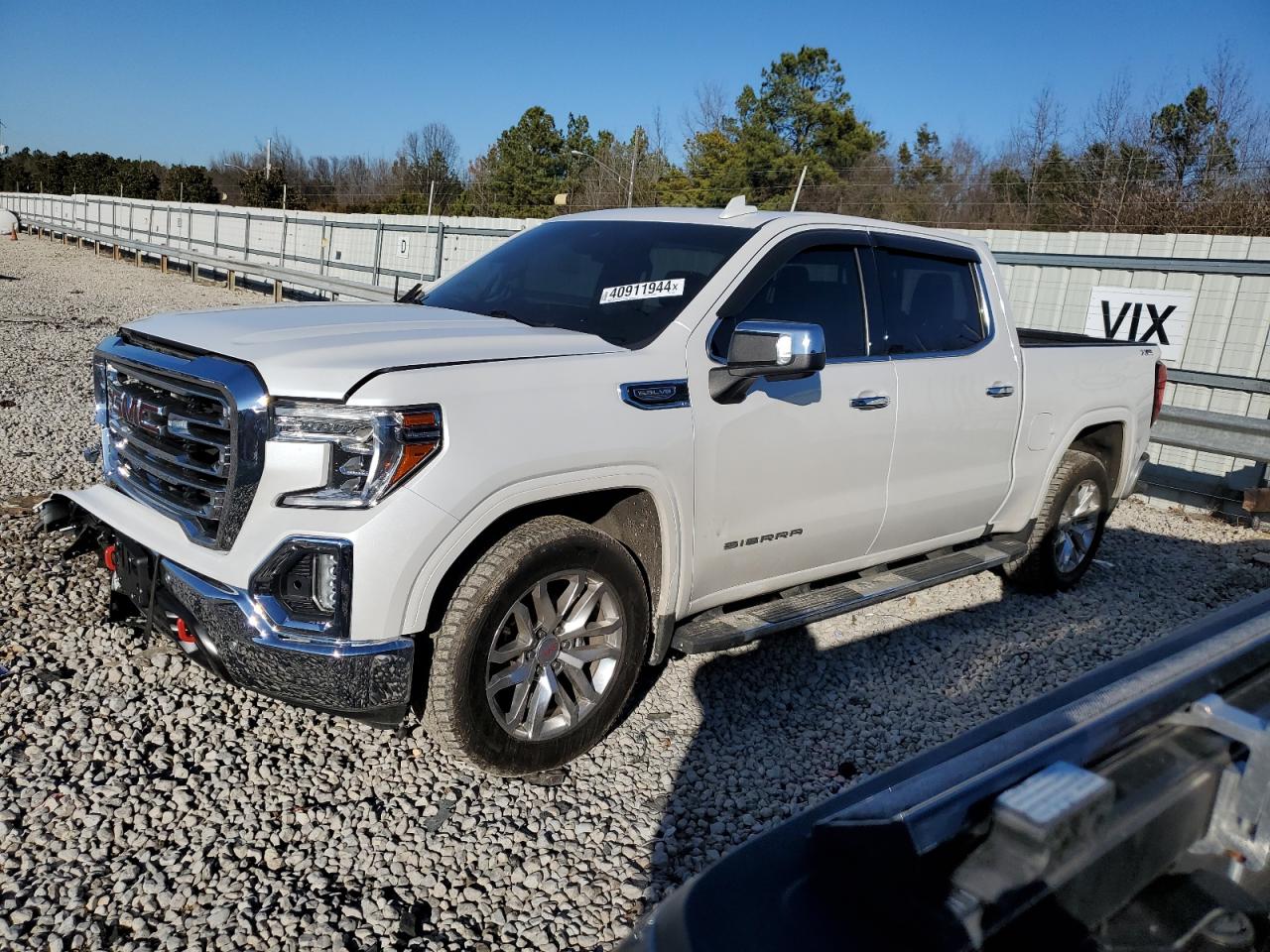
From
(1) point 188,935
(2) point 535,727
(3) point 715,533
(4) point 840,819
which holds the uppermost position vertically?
(4) point 840,819

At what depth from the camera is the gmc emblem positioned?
3156mm

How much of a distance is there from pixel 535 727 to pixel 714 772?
0.73 meters

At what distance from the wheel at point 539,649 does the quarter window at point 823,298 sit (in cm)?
118

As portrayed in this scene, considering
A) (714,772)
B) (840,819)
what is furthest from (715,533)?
(840,819)

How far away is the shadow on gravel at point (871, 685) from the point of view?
10.8 ft

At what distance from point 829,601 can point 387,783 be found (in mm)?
1884

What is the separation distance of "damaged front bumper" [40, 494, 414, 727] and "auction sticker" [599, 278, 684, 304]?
5.44 ft

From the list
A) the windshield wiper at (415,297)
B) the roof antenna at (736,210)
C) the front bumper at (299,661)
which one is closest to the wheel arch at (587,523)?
the front bumper at (299,661)

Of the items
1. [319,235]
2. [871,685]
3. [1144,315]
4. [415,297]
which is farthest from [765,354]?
[319,235]

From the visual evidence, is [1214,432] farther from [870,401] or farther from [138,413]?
[138,413]

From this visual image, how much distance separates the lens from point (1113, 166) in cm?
1895

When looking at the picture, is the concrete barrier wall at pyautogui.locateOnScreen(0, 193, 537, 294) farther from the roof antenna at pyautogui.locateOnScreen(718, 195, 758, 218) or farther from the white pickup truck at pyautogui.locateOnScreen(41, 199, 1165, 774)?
the white pickup truck at pyautogui.locateOnScreen(41, 199, 1165, 774)

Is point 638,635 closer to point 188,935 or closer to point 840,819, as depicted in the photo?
point 188,935

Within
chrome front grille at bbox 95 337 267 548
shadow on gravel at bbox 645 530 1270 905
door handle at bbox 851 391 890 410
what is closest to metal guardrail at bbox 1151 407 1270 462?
shadow on gravel at bbox 645 530 1270 905
